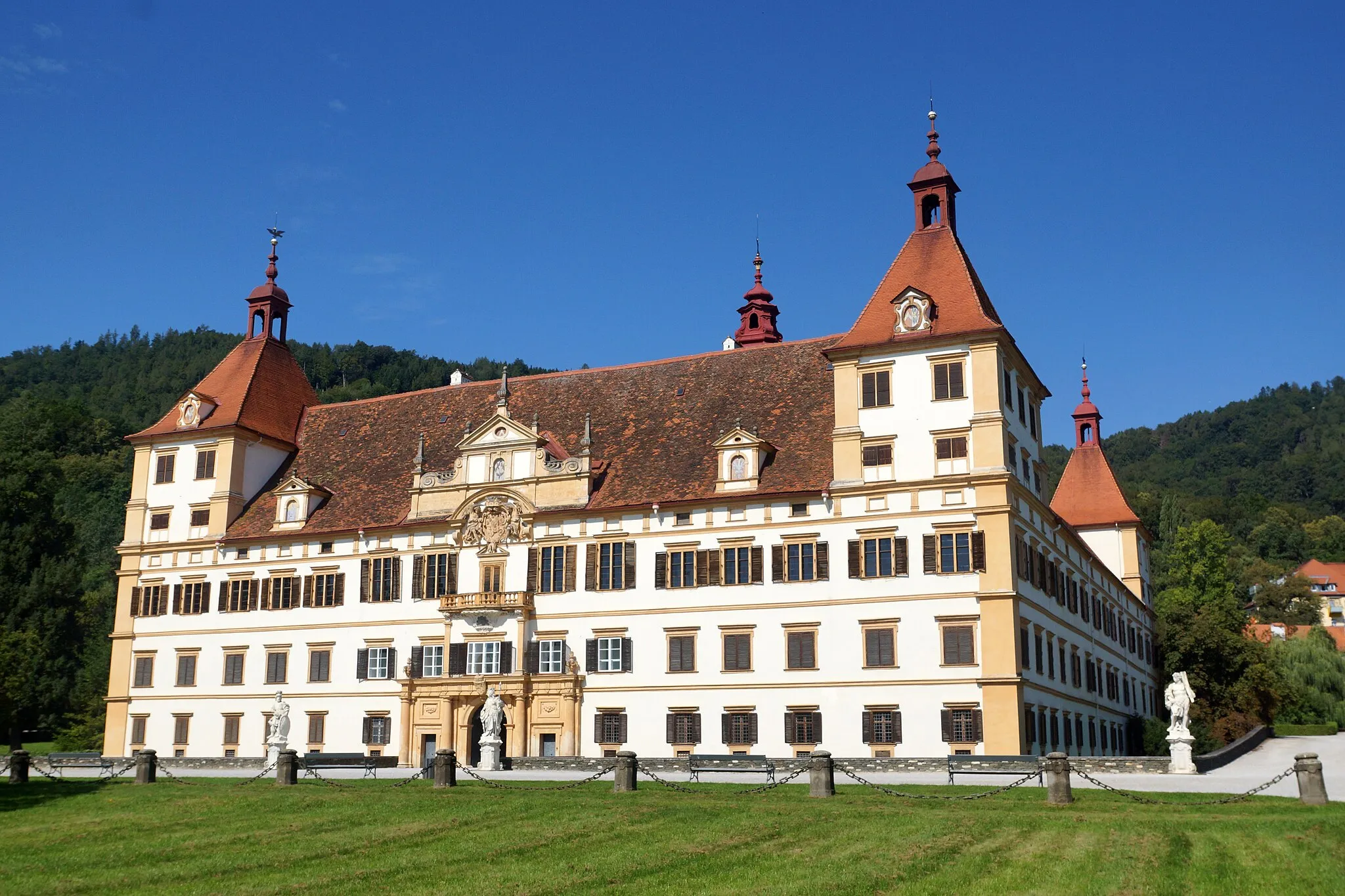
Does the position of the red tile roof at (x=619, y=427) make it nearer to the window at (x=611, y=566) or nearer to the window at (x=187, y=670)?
the window at (x=611, y=566)

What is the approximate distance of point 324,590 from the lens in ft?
180

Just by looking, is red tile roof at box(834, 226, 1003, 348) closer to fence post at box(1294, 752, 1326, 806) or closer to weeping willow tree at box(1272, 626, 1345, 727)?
fence post at box(1294, 752, 1326, 806)

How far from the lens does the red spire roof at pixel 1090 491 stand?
242 ft

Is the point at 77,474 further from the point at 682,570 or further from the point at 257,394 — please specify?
the point at 682,570

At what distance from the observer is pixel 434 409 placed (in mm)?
60438

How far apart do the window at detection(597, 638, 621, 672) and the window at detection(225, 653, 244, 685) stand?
649 inches

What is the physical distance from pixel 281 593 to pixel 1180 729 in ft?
117

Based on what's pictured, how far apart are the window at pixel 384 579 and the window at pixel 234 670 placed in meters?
6.83

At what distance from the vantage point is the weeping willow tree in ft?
273

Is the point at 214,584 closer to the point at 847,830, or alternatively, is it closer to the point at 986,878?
the point at 847,830

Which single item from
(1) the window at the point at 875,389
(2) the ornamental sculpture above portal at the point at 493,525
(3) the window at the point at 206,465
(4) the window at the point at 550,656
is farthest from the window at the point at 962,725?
(3) the window at the point at 206,465

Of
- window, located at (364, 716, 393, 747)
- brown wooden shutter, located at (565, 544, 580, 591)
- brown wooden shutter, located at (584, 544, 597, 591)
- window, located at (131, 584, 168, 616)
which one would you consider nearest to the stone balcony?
brown wooden shutter, located at (565, 544, 580, 591)

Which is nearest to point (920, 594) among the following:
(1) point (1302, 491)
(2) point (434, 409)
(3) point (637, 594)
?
(3) point (637, 594)

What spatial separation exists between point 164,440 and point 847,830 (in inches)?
1770
